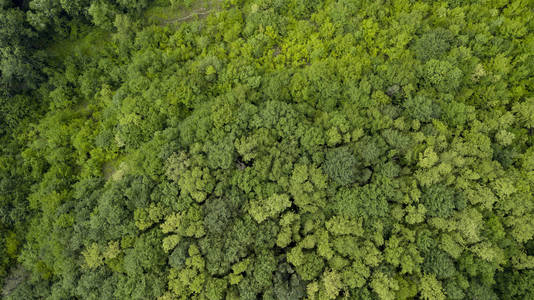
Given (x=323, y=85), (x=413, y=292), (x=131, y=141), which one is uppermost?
(x=323, y=85)

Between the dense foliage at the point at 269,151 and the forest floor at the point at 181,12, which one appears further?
the forest floor at the point at 181,12

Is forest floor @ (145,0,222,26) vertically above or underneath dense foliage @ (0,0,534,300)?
above

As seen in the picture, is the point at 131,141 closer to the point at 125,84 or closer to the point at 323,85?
the point at 125,84

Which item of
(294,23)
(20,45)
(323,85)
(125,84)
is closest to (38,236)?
(125,84)

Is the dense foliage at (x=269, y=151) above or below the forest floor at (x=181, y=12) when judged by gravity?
below

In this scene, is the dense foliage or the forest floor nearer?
the dense foliage

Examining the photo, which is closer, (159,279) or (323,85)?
(159,279)

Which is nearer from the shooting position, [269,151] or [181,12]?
[269,151]

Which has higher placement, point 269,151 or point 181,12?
point 181,12
